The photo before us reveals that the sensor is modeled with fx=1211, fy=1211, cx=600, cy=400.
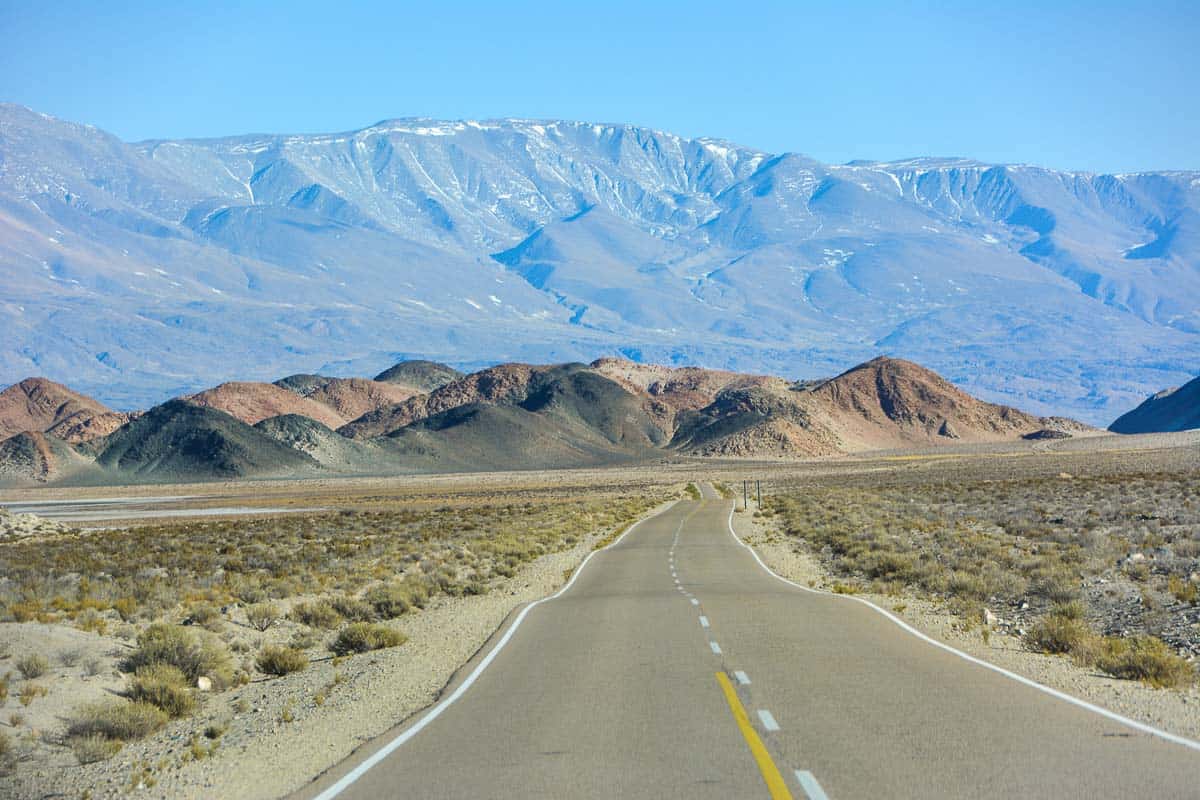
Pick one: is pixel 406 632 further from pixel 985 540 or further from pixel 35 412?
pixel 35 412

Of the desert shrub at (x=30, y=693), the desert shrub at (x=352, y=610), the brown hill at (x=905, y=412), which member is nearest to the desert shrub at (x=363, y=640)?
→ the desert shrub at (x=352, y=610)

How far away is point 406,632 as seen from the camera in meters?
19.7

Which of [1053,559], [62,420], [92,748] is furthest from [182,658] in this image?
[62,420]

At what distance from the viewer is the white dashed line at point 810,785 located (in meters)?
8.50

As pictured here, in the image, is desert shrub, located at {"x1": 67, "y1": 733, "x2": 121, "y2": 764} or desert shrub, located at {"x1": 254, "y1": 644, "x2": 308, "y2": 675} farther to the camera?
desert shrub, located at {"x1": 254, "y1": 644, "x2": 308, "y2": 675}

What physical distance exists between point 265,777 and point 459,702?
286 cm

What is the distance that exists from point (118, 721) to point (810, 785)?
6.99m

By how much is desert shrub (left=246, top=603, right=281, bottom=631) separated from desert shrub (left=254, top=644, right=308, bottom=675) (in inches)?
140

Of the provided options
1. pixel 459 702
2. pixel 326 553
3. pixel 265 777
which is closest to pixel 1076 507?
pixel 326 553

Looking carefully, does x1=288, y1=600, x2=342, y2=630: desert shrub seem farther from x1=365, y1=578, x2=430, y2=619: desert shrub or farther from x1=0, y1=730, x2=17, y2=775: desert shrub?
x1=0, y1=730, x2=17, y2=775: desert shrub

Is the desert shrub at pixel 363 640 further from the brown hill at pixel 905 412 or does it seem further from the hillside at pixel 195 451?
the brown hill at pixel 905 412

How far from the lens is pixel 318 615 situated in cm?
2030

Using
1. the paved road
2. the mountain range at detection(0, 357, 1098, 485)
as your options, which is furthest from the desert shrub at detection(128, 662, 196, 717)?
the mountain range at detection(0, 357, 1098, 485)

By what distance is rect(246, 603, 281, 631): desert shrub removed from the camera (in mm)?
19891
